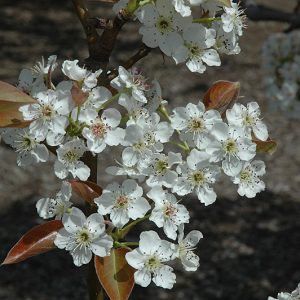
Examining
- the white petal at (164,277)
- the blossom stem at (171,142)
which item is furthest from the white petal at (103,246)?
the blossom stem at (171,142)

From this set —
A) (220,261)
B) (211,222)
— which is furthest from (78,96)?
(211,222)

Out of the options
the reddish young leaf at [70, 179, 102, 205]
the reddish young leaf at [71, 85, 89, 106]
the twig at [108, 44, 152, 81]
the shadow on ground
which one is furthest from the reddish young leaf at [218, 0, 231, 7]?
the shadow on ground

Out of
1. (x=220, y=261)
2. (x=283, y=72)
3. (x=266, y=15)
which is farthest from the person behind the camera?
(x=220, y=261)

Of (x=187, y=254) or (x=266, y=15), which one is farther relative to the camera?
(x=266, y=15)

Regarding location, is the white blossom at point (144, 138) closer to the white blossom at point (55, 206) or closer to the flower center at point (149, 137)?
the flower center at point (149, 137)

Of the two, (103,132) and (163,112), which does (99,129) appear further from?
(163,112)

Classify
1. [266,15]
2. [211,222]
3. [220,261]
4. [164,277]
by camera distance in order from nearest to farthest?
[164,277], [266,15], [220,261], [211,222]
